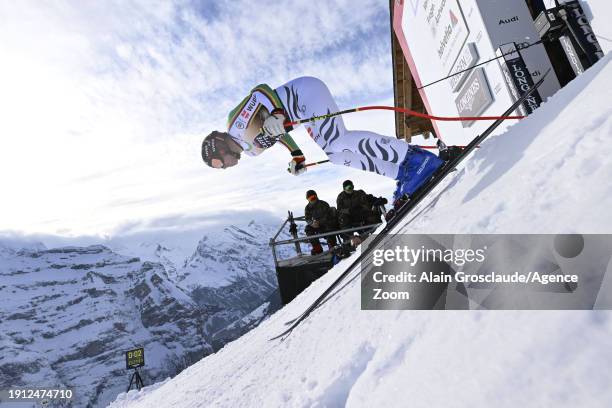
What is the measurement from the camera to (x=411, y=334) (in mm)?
1312

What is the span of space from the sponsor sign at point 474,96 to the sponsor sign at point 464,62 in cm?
12

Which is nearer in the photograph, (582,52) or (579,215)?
(579,215)

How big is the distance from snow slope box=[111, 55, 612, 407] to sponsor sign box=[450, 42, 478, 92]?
3.35 m

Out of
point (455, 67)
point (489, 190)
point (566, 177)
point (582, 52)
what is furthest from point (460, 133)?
point (566, 177)

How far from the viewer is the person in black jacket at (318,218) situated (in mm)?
7492

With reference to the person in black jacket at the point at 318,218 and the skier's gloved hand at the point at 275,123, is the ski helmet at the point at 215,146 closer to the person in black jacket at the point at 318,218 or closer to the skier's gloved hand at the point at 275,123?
the skier's gloved hand at the point at 275,123

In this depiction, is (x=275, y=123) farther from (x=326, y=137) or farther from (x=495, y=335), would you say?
(x=495, y=335)

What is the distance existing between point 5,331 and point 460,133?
24899cm

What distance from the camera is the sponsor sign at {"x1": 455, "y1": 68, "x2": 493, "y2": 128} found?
547 centimetres

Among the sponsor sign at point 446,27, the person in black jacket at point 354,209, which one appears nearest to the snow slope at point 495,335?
the sponsor sign at point 446,27

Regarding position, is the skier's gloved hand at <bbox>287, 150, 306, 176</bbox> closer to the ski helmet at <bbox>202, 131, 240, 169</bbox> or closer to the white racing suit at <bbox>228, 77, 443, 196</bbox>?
the white racing suit at <bbox>228, 77, 443, 196</bbox>

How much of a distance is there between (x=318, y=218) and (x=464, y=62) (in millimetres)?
3652

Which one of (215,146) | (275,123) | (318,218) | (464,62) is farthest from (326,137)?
(318,218)

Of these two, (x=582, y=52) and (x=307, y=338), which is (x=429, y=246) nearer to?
(x=307, y=338)
